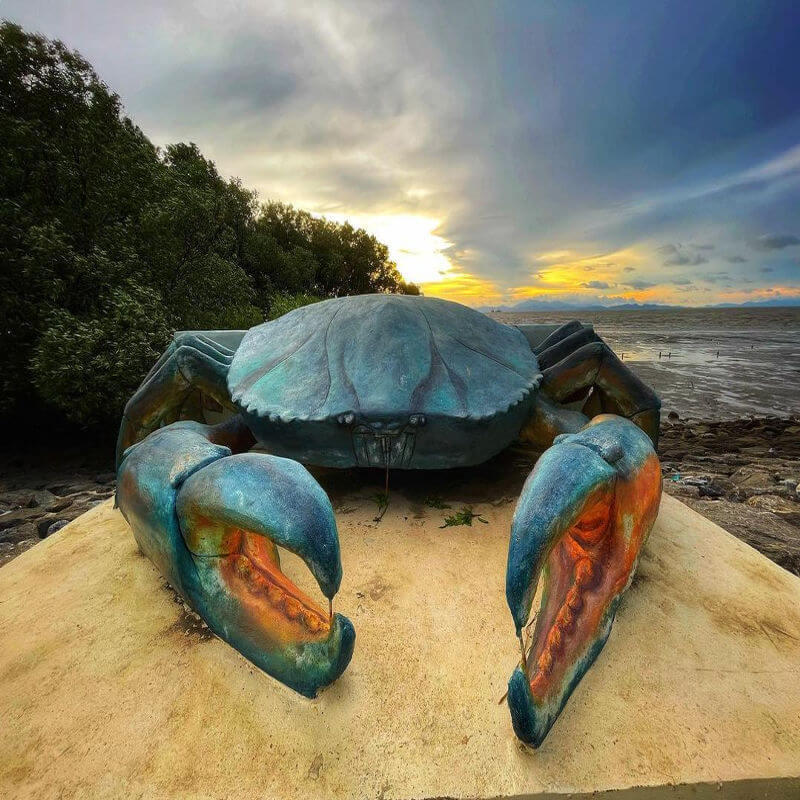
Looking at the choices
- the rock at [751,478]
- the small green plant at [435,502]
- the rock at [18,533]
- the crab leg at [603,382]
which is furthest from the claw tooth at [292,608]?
the rock at [751,478]

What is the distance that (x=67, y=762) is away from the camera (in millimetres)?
1294

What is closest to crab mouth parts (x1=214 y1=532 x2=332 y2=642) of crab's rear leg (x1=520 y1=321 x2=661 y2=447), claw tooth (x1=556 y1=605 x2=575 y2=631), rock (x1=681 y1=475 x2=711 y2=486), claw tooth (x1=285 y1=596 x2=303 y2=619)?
claw tooth (x1=285 y1=596 x2=303 y2=619)

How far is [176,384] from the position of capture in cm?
266

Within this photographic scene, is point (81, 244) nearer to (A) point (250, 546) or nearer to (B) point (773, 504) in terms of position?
(A) point (250, 546)

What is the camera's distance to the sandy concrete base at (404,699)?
1.25 metres

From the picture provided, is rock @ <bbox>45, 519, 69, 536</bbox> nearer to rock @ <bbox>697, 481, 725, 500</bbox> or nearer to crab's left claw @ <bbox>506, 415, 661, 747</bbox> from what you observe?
crab's left claw @ <bbox>506, 415, 661, 747</bbox>

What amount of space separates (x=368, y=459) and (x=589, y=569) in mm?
1073

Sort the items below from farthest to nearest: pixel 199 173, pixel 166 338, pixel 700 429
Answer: pixel 199 173
pixel 700 429
pixel 166 338

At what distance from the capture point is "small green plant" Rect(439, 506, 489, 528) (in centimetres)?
243

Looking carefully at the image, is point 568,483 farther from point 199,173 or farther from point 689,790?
point 199,173

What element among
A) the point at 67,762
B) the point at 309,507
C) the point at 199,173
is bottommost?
the point at 67,762

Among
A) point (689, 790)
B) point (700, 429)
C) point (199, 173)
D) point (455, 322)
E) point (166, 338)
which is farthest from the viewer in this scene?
point (199, 173)

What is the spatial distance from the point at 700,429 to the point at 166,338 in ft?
29.9

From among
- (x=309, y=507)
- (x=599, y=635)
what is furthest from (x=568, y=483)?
(x=309, y=507)
